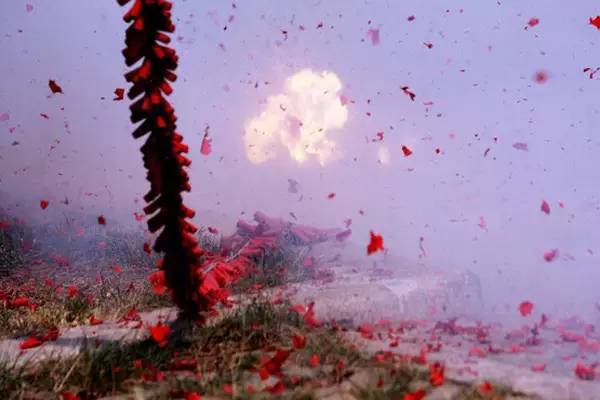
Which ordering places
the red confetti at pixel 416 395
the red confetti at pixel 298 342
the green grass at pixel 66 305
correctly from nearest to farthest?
the red confetti at pixel 416 395
the red confetti at pixel 298 342
the green grass at pixel 66 305

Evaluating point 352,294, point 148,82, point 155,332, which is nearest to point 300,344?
point 155,332

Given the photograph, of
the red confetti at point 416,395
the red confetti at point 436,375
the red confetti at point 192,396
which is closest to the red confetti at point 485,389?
the red confetti at point 436,375

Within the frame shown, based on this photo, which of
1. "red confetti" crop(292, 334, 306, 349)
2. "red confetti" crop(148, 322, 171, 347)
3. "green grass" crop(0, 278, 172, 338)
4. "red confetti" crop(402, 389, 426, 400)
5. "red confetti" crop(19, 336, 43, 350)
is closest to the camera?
"red confetti" crop(402, 389, 426, 400)

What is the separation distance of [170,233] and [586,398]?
3098 millimetres

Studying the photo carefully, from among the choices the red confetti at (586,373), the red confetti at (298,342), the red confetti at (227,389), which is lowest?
the red confetti at (586,373)

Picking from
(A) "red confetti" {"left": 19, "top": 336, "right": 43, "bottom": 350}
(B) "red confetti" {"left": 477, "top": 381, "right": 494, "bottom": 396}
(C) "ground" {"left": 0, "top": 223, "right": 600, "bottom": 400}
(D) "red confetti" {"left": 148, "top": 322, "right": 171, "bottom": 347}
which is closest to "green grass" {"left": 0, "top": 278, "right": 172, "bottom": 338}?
(C) "ground" {"left": 0, "top": 223, "right": 600, "bottom": 400}

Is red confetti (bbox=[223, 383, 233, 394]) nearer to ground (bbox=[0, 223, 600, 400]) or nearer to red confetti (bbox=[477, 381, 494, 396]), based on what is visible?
ground (bbox=[0, 223, 600, 400])

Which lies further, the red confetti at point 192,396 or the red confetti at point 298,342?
the red confetti at point 298,342

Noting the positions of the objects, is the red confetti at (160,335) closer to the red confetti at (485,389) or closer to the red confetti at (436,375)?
the red confetti at (436,375)

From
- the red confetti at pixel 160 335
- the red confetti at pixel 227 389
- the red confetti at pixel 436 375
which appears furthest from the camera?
the red confetti at pixel 160 335

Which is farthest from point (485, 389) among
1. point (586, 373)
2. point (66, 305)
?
point (66, 305)

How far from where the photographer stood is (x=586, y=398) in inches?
117

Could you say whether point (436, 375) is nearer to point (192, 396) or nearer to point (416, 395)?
point (416, 395)

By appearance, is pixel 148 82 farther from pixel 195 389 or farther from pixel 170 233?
pixel 195 389
